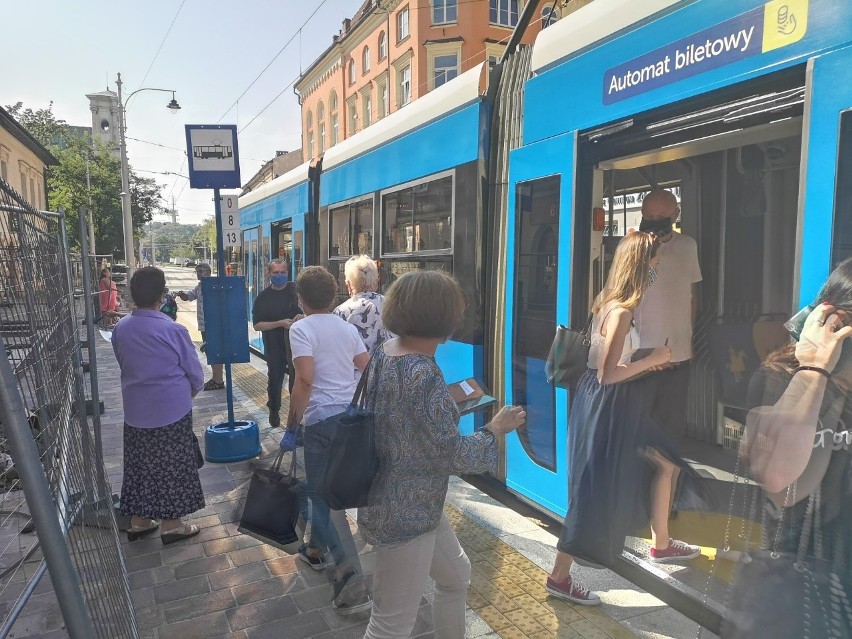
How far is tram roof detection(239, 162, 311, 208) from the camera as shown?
8648mm

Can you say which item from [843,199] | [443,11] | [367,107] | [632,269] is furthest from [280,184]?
[367,107]

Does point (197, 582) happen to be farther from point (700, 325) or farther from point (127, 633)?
point (700, 325)

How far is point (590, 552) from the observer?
313cm

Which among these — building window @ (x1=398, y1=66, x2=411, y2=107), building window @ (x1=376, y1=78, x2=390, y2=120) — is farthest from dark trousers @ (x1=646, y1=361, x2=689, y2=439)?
building window @ (x1=376, y1=78, x2=390, y2=120)

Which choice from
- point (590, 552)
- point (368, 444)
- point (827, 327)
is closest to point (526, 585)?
point (590, 552)

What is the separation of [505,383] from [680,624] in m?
1.76

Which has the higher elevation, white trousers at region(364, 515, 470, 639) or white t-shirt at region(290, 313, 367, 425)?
white t-shirt at region(290, 313, 367, 425)

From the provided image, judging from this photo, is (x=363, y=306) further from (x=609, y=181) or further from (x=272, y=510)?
(x=609, y=181)

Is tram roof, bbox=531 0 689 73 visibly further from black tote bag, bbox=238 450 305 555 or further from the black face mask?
black tote bag, bbox=238 450 305 555

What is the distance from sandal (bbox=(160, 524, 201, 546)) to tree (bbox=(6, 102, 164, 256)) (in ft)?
109

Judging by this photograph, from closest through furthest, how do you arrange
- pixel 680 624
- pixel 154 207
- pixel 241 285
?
1. pixel 680 624
2. pixel 241 285
3. pixel 154 207

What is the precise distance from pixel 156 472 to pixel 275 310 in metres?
2.81

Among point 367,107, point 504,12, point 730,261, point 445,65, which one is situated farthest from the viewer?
point 367,107

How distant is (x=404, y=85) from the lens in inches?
1318
